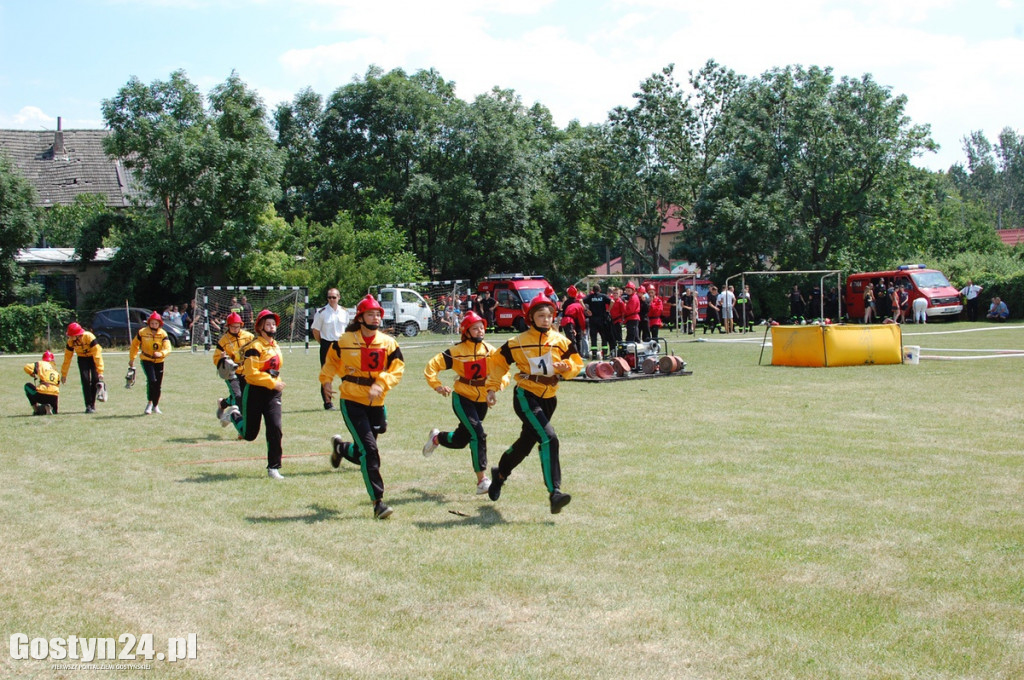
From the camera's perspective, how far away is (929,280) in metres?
39.7

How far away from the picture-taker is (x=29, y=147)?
56812 mm

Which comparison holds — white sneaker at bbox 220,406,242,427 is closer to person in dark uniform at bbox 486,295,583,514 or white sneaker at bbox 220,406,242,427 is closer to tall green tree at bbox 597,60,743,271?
person in dark uniform at bbox 486,295,583,514

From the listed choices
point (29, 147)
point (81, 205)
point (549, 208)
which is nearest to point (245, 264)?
point (81, 205)

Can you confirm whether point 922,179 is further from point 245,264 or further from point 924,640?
point 924,640

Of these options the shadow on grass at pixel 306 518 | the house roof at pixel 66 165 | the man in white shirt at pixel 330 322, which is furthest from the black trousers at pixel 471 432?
the house roof at pixel 66 165

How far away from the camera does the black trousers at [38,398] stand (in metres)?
15.8

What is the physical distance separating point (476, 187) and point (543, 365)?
4429cm

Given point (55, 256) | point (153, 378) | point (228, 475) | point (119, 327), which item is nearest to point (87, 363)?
point (153, 378)

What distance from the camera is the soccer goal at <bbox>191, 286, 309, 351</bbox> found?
36531 mm

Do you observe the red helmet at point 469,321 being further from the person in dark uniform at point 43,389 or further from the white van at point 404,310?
the white van at point 404,310

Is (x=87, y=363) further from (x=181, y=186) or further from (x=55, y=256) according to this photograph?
(x=55, y=256)

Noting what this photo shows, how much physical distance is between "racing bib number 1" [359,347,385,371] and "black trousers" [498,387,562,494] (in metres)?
1.20

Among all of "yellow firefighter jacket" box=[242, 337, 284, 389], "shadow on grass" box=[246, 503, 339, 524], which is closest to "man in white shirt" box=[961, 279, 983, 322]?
"yellow firefighter jacket" box=[242, 337, 284, 389]

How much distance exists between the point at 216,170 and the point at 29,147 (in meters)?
23.3
